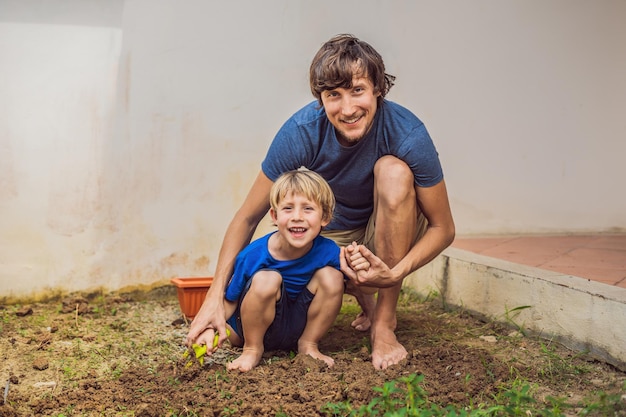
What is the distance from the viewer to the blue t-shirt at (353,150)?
130 inches

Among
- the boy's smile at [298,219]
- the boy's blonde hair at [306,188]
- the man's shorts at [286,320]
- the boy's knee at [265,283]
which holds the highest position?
the boy's blonde hair at [306,188]

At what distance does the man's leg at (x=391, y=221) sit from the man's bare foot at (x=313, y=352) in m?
0.19

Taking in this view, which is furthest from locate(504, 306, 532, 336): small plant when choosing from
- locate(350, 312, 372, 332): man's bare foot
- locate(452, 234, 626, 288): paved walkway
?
locate(350, 312, 372, 332): man's bare foot

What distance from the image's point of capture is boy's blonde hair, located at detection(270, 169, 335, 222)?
10.4ft

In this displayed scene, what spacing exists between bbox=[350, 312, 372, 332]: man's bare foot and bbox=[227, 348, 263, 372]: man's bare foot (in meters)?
0.78

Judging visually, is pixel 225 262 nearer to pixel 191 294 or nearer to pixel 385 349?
pixel 385 349

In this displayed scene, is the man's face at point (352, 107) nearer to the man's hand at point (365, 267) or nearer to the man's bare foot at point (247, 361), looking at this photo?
the man's hand at point (365, 267)

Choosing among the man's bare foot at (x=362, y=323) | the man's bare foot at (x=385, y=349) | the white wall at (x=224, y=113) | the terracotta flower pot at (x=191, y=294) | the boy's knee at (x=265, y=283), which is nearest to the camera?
the boy's knee at (x=265, y=283)

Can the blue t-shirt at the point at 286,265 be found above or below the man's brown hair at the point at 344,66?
below

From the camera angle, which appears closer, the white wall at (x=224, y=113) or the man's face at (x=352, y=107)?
the man's face at (x=352, y=107)

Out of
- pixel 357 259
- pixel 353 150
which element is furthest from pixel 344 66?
pixel 357 259

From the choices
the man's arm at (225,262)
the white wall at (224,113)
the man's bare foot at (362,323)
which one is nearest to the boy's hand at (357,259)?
the man's arm at (225,262)

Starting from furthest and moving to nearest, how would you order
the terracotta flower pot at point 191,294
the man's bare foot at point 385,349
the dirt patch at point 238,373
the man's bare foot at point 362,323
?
the terracotta flower pot at point 191,294 → the man's bare foot at point 362,323 → the man's bare foot at point 385,349 → the dirt patch at point 238,373

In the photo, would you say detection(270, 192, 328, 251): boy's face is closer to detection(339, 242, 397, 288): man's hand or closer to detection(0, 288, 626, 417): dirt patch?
detection(339, 242, 397, 288): man's hand
